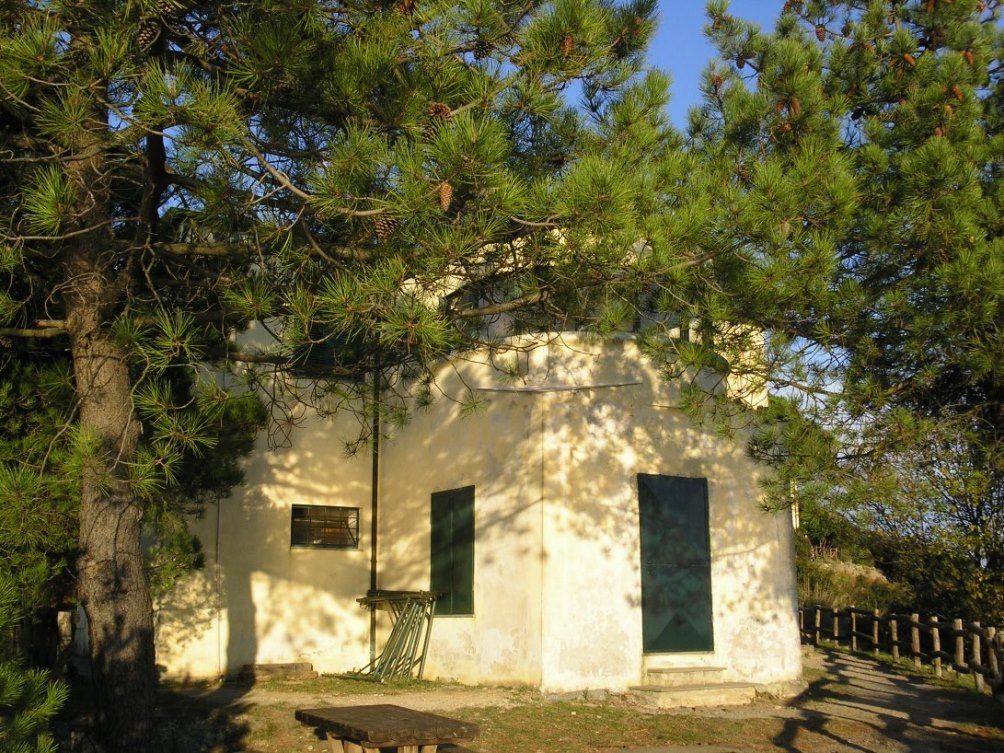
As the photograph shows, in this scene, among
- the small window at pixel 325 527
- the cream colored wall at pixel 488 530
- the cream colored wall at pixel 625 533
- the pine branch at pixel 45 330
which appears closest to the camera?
the pine branch at pixel 45 330

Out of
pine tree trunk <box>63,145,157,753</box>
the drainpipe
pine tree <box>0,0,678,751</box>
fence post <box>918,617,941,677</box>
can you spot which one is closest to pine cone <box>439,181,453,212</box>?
pine tree <box>0,0,678,751</box>

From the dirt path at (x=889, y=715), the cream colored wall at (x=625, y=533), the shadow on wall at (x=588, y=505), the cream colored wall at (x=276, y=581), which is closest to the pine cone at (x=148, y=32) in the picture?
the cream colored wall at (x=625, y=533)

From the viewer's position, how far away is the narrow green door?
1145 cm

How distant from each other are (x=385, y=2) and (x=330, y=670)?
8823 mm

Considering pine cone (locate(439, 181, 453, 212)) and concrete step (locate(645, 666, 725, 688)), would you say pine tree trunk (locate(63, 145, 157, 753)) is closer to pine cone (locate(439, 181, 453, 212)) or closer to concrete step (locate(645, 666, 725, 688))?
pine cone (locate(439, 181, 453, 212))

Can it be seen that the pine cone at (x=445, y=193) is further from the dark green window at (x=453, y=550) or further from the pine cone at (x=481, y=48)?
the dark green window at (x=453, y=550)

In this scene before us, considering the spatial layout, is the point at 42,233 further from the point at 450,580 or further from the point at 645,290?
the point at 450,580

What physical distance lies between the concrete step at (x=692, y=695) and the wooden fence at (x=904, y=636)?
8.94 feet

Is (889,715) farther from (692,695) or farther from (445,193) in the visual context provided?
(445,193)

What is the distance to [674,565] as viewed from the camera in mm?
11688

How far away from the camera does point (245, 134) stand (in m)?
6.20

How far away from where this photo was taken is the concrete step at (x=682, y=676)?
11070 millimetres

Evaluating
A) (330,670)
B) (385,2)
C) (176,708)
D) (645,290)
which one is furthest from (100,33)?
(330,670)

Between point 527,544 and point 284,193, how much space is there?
18.2 ft
